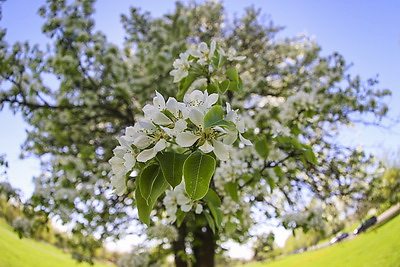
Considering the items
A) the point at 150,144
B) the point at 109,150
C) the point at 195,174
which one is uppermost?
the point at 109,150

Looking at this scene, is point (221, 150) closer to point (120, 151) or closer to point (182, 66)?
point (120, 151)

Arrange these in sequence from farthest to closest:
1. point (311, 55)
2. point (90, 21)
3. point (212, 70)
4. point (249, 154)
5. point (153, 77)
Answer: point (311, 55), point (153, 77), point (90, 21), point (249, 154), point (212, 70)

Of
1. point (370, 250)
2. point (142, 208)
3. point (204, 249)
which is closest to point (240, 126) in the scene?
point (142, 208)

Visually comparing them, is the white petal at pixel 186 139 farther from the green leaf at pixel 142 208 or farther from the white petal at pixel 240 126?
the green leaf at pixel 142 208

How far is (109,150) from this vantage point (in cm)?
484

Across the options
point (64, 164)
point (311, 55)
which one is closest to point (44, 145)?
point (64, 164)

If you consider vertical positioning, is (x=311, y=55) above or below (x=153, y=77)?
above

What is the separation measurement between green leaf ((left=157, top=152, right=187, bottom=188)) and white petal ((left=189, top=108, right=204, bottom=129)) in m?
0.13

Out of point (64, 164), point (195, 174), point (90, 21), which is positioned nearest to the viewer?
point (195, 174)

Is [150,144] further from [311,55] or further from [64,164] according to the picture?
[311,55]

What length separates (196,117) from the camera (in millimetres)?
871

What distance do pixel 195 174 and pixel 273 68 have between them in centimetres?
604

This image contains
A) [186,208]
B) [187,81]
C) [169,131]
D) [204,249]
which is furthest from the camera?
[204,249]

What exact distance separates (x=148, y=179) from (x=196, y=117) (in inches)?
9.6
